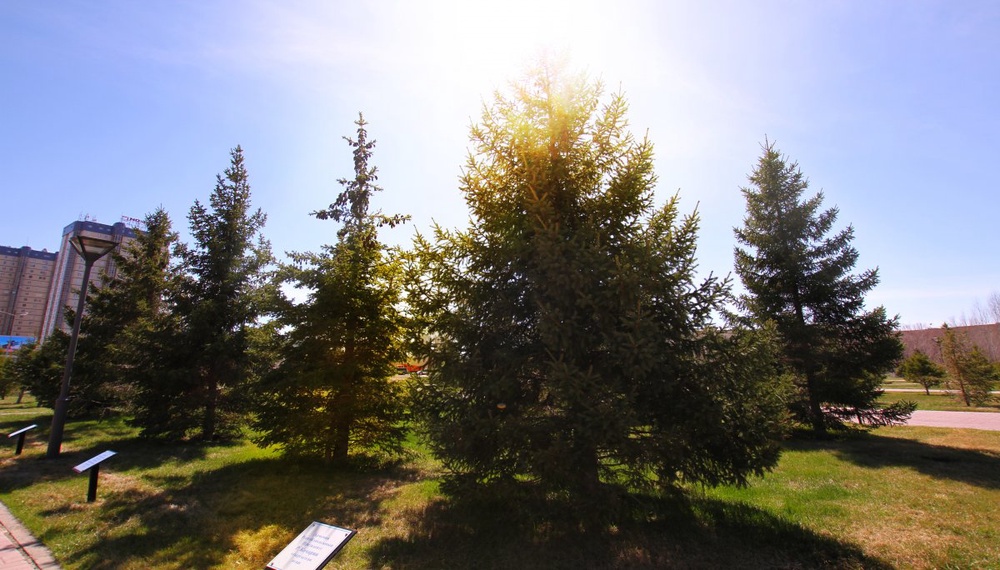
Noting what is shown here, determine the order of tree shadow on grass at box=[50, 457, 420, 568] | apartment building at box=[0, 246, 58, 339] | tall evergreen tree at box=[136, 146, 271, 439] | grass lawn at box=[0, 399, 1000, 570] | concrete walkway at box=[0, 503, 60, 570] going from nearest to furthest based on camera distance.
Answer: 1. concrete walkway at box=[0, 503, 60, 570]
2. grass lawn at box=[0, 399, 1000, 570]
3. tree shadow on grass at box=[50, 457, 420, 568]
4. tall evergreen tree at box=[136, 146, 271, 439]
5. apartment building at box=[0, 246, 58, 339]

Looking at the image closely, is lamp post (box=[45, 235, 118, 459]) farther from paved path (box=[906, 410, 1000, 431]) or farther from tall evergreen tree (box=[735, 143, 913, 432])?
paved path (box=[906, 410, 1000, 431])

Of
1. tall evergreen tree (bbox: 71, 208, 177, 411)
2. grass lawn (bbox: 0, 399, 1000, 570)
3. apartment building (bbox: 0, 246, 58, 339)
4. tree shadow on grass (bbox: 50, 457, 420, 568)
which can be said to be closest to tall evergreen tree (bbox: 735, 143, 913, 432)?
grass lawn (bbox: 0, 399, 1000, 570)

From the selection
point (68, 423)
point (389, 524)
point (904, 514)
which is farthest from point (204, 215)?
point (904, 514)

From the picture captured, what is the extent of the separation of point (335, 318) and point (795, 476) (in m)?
11.1

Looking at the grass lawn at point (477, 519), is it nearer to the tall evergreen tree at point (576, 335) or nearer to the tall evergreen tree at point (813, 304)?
the tall evergreen tree at point (576, 335)

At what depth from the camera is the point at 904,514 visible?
700 centimetres

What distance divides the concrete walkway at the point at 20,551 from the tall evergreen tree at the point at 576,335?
16.0 feet

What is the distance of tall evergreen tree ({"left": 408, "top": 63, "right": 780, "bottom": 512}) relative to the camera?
224 inches

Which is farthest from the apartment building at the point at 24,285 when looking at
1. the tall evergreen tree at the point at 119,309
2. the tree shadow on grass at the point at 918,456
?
the tree shadow on grass at the point at 918,456

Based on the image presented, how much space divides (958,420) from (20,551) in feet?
A: 97.7

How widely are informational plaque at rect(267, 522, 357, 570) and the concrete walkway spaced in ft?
11.3

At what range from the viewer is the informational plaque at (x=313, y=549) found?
13.3ft

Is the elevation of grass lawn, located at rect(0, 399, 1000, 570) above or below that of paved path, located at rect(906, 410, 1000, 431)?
below

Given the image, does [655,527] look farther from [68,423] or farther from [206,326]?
[68,423]
